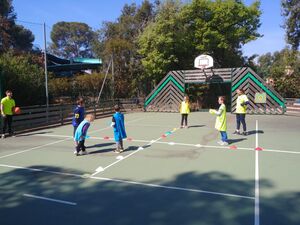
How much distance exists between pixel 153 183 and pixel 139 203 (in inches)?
39.4

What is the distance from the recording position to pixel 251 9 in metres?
27.7

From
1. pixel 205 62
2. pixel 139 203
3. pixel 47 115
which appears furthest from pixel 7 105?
pixel 205 62

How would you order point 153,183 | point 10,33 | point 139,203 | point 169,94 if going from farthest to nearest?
point 10,33 → point 169,94 → point 153,183 → point 139,203

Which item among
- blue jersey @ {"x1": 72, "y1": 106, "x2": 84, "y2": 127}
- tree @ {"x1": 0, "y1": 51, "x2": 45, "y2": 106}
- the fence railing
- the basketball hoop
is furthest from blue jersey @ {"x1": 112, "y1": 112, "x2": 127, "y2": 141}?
the basketball hoop

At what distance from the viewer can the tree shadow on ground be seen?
13.7ft

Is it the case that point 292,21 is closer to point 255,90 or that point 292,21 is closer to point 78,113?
point 255,90

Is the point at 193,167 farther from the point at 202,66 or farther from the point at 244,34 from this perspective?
the point at 244,34

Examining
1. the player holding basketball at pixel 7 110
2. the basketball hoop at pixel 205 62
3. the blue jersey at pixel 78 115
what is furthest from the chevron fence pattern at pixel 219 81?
the blue jersey at pixel 78 115

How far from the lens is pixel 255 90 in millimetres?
20266

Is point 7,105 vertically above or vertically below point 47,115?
above

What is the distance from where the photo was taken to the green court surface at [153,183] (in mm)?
4293

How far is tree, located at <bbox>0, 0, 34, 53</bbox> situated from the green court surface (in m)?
11.6

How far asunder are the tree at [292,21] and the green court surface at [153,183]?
26235mm

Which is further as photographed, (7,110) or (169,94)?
(169,94)
